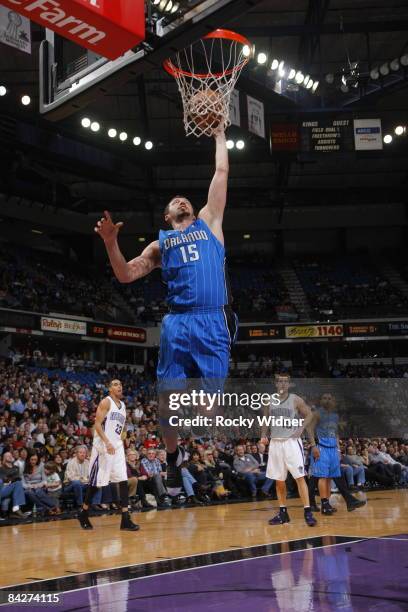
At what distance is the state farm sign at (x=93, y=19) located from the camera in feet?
13.9

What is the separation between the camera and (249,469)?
13922 millimetres

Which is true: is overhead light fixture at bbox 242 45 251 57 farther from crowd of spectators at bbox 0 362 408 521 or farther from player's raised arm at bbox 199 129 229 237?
crowd of spectators at bbox 0 362 408 521

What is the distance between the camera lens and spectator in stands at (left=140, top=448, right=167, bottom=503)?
12445 millimetres

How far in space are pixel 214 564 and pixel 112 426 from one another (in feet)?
10.5

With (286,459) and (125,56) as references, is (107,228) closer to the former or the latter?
(125,56)

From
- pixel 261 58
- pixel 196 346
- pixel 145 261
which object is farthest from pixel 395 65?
pixel 196 346

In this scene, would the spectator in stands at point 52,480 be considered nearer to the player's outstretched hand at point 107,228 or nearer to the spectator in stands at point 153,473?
the spectator in stands at point 153,473

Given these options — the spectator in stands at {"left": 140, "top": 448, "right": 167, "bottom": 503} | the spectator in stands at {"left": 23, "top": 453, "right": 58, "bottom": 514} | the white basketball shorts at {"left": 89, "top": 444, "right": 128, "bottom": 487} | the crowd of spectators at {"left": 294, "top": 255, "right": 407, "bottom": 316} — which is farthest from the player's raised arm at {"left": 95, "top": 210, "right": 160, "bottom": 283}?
the crowd of spectators at {"left": 294, "top": 255, "right": 407, "bottom": 316}

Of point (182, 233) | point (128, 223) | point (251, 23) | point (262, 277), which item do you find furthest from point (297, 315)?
point (182, 233)

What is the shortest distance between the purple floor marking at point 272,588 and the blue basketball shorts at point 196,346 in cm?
203

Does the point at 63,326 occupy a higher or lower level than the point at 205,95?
higher

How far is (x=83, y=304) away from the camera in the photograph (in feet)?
92.0

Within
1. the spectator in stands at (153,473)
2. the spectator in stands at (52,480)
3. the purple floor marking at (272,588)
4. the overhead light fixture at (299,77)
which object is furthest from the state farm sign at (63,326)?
the purple floor marking at (272,588)

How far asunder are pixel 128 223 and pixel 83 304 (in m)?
5.58
